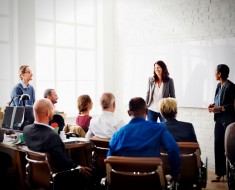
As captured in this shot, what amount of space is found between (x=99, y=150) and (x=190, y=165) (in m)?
0.87

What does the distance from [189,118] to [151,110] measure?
83 centimetres

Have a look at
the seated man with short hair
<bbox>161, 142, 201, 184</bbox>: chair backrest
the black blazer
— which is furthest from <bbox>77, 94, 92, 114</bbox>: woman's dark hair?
the black blazer

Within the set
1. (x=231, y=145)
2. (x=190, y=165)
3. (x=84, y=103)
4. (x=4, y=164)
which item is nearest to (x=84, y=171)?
(x=190, y=165)

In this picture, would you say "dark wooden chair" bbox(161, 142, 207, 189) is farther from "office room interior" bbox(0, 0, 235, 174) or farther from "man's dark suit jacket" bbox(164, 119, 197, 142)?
"office room interior" bbox(0, 0, 235, 174)

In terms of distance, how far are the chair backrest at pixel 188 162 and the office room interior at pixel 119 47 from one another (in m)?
2.62

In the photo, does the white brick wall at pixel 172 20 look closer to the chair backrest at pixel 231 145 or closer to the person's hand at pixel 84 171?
the chair backrest at pixel 231 145

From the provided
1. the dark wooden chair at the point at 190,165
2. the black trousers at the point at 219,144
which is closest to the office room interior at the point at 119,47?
the black trousers at the point at 219,144

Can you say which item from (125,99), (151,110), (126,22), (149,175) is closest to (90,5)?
(126,22)

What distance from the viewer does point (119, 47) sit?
24.7 ft

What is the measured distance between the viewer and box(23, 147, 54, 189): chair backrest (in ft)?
9.87

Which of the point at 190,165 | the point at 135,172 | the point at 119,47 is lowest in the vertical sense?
the point at 190,165

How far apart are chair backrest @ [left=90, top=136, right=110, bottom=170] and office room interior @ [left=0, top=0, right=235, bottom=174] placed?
2.79 metres

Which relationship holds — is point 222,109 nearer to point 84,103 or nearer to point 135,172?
point 84,103

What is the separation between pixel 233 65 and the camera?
545 centimetres
